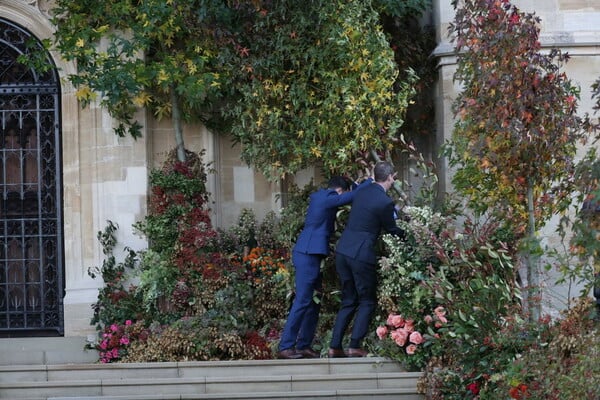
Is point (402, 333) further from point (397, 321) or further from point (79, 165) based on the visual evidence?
point (79, 165)

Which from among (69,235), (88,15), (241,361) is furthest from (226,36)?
(241,361)

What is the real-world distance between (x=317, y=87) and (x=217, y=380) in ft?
11.8

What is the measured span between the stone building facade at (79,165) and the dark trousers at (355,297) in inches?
108

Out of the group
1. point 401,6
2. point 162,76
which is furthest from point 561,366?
point 162,76

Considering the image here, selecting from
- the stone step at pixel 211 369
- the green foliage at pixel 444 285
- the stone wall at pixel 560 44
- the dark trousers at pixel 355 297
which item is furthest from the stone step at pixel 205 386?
the stone wall at pixel 560 44

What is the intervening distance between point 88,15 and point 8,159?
1858mm

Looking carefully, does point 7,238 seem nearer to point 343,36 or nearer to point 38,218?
point 38,218

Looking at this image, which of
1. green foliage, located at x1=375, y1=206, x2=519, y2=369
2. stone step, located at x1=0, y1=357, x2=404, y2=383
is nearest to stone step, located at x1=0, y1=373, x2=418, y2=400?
stone step, located at x1=0, y1=357, x2=404, y2=383

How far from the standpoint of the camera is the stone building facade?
539 inches

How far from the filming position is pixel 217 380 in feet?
35.7

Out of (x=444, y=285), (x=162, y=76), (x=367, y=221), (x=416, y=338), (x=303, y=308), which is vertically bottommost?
(x=416, y=338)

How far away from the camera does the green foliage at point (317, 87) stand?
12.8 metres

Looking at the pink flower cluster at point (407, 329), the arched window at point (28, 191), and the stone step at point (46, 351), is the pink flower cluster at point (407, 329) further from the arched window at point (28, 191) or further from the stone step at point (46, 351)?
the arched window at point (28, 191)

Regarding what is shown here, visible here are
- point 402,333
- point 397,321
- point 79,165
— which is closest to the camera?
point 402,333
